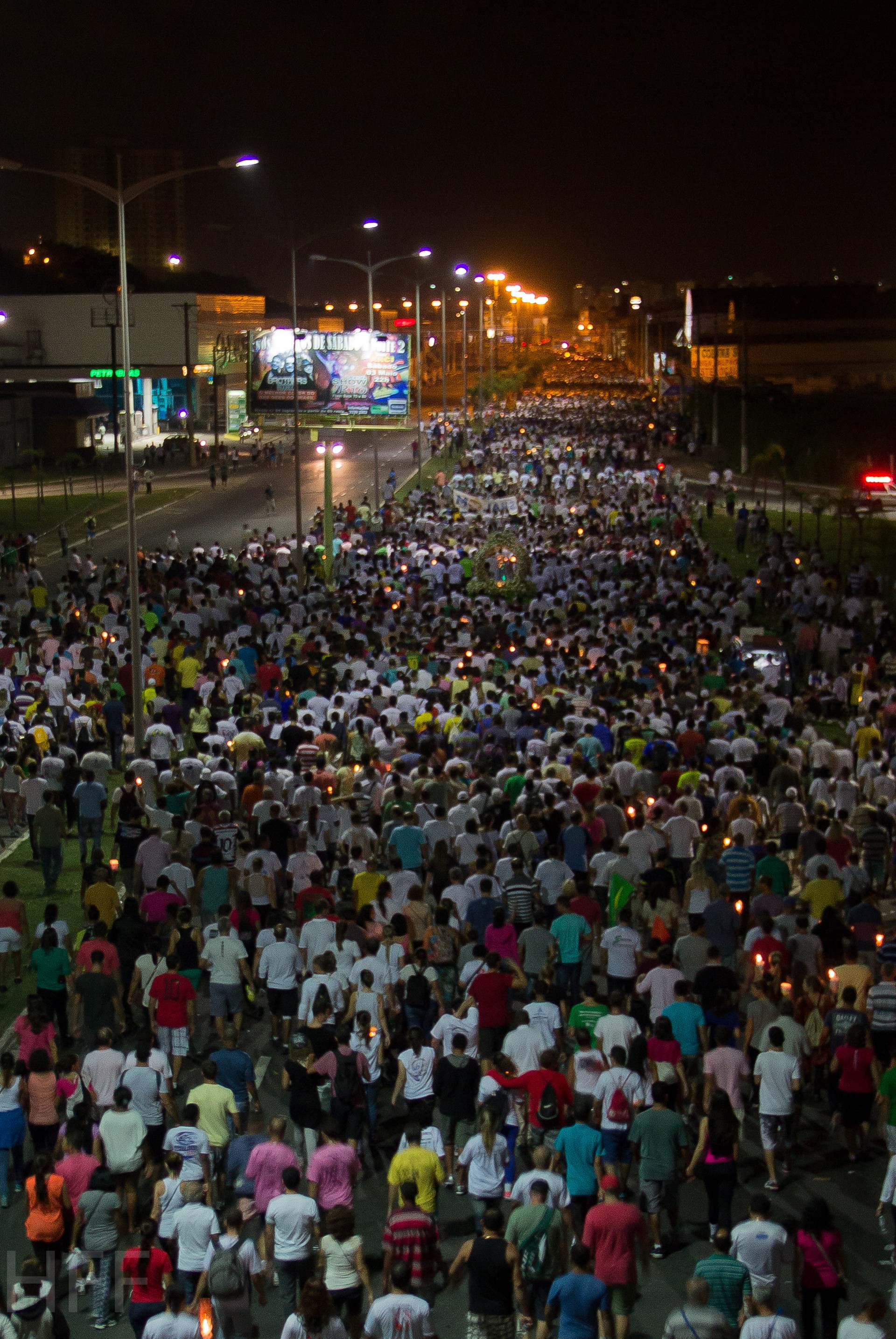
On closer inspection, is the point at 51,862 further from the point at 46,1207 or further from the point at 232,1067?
the point at 46,1207

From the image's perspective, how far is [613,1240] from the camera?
7.45 m

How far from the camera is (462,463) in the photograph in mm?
59812

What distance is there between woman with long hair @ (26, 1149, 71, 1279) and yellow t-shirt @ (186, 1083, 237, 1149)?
0.87 metres

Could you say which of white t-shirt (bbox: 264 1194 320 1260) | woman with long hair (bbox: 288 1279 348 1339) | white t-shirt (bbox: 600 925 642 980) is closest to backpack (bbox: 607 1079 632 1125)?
white t-shirt (bbox: 264 1194 320 1260)

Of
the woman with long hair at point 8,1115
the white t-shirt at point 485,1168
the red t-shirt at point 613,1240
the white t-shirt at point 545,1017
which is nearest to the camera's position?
the red t-shirt at point 613,1240

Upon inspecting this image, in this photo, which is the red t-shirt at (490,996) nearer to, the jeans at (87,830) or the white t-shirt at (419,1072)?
the white t-shirt at (419,1072)

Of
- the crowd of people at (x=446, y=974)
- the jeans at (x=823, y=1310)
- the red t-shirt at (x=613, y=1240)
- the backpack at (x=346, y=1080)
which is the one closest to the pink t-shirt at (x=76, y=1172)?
the crowd of people at (x=446, y=974)

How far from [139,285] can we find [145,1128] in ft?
364

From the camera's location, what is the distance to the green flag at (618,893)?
12266 mm

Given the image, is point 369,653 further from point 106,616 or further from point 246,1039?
point 246,1039

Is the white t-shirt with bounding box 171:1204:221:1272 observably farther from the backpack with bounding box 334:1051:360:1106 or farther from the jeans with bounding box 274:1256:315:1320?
the backpack with bounding box 334:1051:360:1106

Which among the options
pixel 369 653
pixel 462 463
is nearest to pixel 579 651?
pixel 369 653

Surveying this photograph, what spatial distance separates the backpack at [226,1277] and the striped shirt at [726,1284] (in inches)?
76.3

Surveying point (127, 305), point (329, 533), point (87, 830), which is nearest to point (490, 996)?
point (87, 830)
